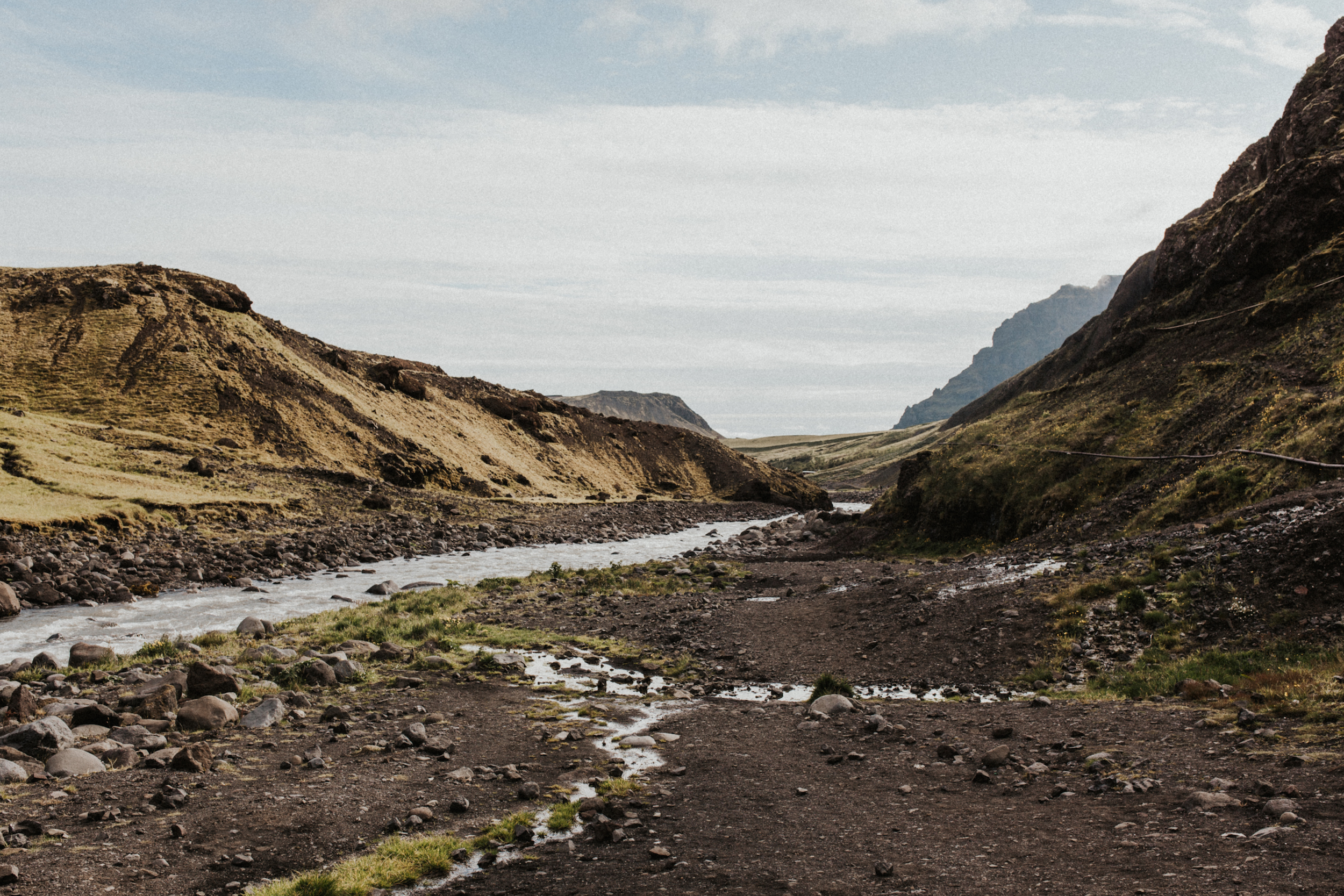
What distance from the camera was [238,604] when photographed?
31516 millimetres

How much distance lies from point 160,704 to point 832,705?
1351cm

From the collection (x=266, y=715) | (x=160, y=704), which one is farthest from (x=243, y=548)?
(x=266, y=715)

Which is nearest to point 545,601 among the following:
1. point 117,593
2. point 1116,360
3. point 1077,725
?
point 117,593

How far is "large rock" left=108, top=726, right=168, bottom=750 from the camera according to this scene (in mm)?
12992

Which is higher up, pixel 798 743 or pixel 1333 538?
pixel 1333 538

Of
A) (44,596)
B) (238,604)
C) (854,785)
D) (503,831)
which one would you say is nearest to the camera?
(503,831)

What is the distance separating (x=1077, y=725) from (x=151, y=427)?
242 ft

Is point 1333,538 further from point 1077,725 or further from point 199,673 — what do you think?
point 199,673

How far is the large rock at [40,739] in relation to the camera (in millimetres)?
12266

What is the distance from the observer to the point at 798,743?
1405cm

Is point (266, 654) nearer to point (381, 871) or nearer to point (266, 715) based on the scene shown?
point (266, 715)

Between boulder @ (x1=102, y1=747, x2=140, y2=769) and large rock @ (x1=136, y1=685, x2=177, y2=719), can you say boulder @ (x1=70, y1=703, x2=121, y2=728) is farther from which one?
boulder @ (x1=102, y1=747, x2=140, y2=769)

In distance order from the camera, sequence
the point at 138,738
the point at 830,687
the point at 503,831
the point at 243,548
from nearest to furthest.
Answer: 1. the point at 503,831
2. the point at 138,738
3. the point at 830,687
4. the point at 243,548

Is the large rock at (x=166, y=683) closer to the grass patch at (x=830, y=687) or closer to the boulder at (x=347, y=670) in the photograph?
the boulder at (x=347, y=670)
